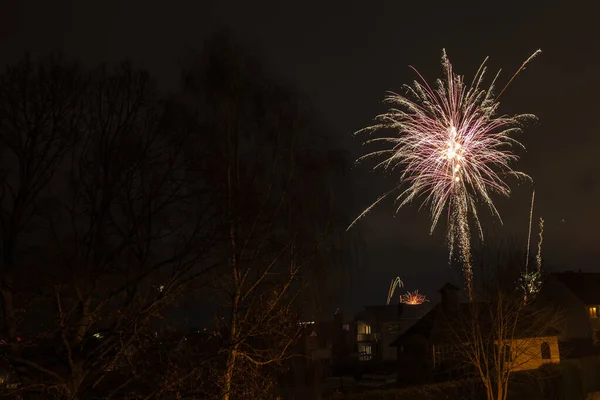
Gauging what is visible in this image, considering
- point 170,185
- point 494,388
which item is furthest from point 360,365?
point 170,185

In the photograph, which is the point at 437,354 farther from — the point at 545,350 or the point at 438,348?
the point at 545,350

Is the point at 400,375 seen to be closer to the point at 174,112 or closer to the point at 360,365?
the point at 360,365

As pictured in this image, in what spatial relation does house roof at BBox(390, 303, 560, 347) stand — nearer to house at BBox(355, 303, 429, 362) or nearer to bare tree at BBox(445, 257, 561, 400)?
bare tree at BBox(445, 257, 561, 400)

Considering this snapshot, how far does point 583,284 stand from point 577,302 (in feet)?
13.3

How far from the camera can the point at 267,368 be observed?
36.2ft

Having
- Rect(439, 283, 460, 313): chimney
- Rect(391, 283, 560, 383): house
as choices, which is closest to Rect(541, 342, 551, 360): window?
Rect(391, 283, 560, 383): house

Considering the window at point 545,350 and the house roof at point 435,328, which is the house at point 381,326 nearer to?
the house roof at point 435,328

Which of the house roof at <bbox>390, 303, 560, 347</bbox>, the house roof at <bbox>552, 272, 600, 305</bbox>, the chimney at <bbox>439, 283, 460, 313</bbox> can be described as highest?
the house roof at <bbox>552, 272, 600, 305</bbox>

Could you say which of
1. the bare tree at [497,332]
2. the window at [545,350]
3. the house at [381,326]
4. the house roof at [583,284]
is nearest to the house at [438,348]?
the window at [545,350]

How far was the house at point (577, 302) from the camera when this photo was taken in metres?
54.9

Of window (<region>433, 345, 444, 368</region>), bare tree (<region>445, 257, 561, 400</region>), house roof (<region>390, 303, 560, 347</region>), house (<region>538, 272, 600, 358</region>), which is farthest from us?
house (<region>538, 272, 600, 358</region>)

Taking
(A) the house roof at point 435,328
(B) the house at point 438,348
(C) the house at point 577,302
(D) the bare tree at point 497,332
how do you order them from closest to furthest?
(D) the bare tree at point 497,332 → (B) the house at point 438,348 → (A) the house roof at point 435,328 → (C) the house at point 577,302

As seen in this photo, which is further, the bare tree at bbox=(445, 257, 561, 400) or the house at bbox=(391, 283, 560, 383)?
the house at bbox=(391, 283, 560, 383)

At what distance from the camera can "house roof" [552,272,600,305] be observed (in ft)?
186
